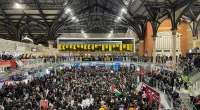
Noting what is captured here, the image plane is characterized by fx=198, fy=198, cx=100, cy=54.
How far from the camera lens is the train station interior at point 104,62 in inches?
544

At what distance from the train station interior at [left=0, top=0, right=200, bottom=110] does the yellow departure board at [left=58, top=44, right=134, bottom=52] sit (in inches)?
7.6

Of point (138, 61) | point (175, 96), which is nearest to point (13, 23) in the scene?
point (138, 61)

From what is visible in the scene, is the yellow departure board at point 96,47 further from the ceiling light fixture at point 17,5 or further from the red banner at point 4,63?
the red banner at point 4,63

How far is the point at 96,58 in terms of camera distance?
3612cm

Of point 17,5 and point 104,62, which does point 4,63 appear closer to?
point 17,5

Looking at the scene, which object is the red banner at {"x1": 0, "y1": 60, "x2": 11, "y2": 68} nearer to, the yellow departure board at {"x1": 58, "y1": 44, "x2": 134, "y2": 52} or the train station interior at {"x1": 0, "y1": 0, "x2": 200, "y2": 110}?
the train station interior at {"x1": 0, "y1": 0, "x2": 200, "y2": 110}

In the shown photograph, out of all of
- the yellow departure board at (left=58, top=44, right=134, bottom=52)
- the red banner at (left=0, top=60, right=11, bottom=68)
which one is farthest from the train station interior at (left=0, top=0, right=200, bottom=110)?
the yellow departure board at (left=58, top=44, right=134, bottom=52)

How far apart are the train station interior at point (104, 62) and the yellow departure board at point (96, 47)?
0.19 metres

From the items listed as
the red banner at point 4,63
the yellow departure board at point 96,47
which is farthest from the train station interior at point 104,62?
the yellow departure board at point 96,47

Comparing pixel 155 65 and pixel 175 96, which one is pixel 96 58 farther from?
pixel 175 96

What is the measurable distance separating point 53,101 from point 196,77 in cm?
1083

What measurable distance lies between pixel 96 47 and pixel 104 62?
4.45m

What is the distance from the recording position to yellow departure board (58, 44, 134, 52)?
38.3 m

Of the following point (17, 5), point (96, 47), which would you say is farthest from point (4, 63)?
point (96, 47)
